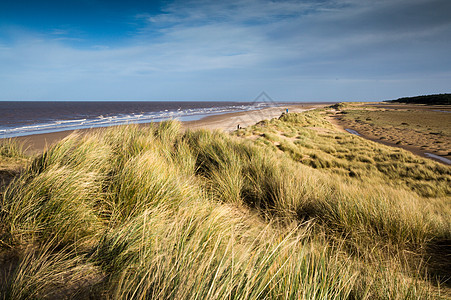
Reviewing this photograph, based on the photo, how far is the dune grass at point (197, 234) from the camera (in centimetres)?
160

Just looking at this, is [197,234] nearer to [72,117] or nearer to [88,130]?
[88,130]

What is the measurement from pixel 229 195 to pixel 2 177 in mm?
3704

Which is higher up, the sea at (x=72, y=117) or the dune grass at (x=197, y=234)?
the sea at (x=72, y=117)

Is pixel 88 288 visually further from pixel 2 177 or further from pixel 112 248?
pixel 2 177

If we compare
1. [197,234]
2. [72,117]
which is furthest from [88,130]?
[72,117]

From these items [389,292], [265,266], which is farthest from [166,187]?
[389,292]

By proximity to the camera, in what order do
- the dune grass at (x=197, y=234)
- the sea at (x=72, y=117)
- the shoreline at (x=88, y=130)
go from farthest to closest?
the sea at (x=72, y=117), the shoreline at (x=88, y=130), the dune grass at (x=197, y=234)

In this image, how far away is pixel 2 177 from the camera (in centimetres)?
388

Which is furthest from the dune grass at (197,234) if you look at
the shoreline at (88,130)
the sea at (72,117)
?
the sea at (72,117)

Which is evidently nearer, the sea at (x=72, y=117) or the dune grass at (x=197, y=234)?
the dune grass at (x=197, y=234)

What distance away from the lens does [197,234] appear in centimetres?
213

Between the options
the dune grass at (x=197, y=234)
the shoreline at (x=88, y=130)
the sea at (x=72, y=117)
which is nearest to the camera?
the dune grass at (x=197, y=234)

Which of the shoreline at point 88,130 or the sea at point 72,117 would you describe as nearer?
the shoreline at point 88,130

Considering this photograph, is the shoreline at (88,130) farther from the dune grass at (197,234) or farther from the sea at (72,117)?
the sea at (72,117)
